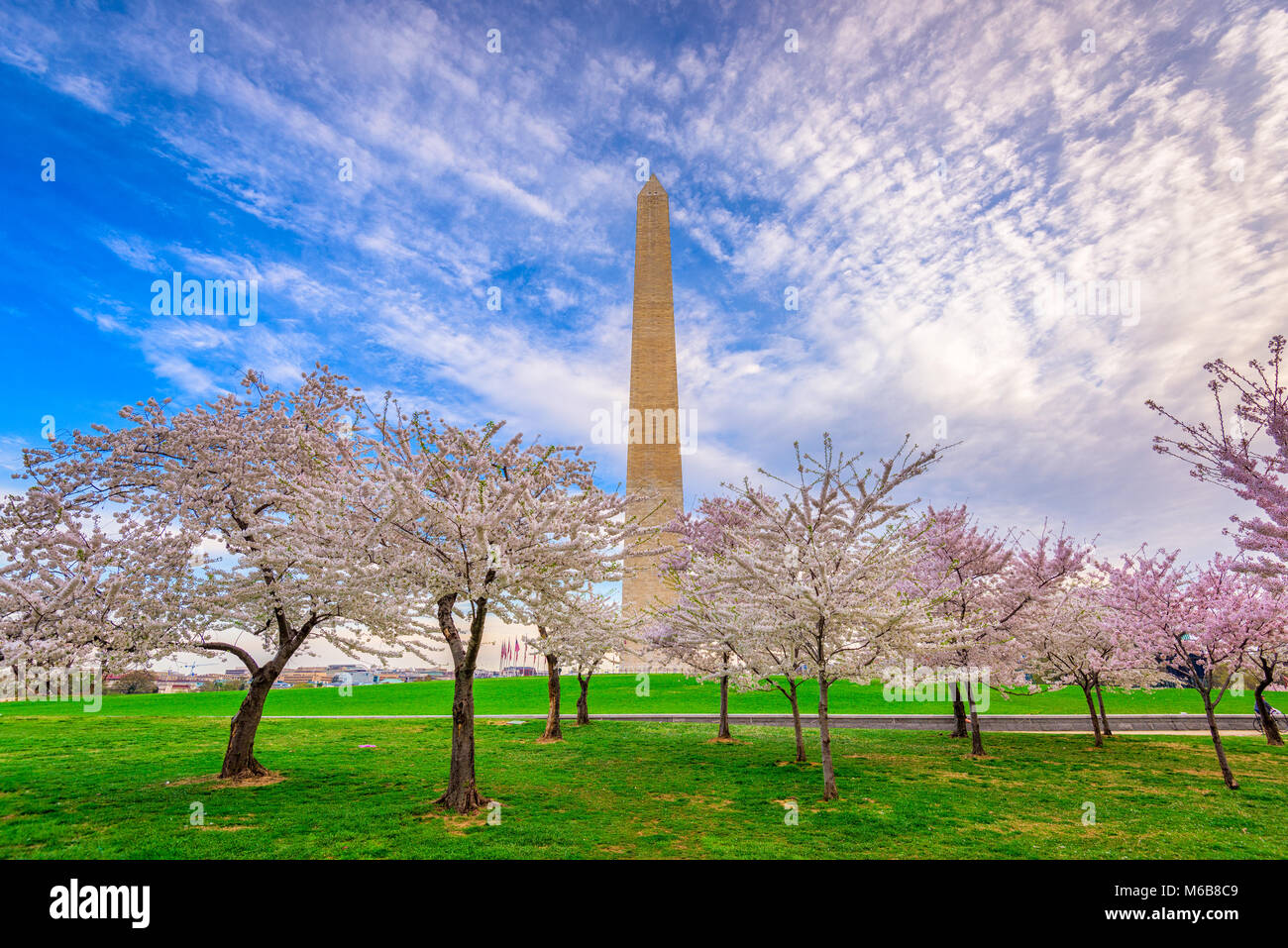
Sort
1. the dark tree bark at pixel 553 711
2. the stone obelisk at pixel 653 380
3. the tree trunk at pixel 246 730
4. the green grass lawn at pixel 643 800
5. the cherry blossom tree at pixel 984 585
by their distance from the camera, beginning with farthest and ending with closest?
the stone obelisk at pixel 653 380 < the dark tree bark at pixel 553 711 < the cherry blossom tree at pixel 984 585 < the tree trunk at pixel 246 730 < the green grass lawn at pixel 643 800

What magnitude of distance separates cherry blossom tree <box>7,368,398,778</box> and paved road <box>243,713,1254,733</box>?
1540cm

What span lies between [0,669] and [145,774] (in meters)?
5.36

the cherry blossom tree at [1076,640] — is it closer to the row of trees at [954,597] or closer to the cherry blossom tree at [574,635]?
the row of trees at [954,597]

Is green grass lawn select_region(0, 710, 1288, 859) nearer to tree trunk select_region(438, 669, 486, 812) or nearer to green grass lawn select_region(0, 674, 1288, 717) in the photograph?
tree trunk select_region(438, 669, 486, 812)

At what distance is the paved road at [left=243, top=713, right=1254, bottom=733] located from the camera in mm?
24406

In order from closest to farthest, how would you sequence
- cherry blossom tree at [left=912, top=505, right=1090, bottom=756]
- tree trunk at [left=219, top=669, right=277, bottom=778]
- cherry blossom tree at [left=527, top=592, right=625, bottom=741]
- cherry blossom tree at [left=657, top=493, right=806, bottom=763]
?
cherry blossom tree at [left=527, top=592, right=625, bottom=741], cherry blossom tree at [left=657, top=493, right=806, bottom=763], tree trunk at [left=219, top=669, right=277, bottom=778], cherry blossom tree at [left=912, top=505, right=1090, bottom=756]

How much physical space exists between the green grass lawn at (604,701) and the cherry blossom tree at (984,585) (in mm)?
11877

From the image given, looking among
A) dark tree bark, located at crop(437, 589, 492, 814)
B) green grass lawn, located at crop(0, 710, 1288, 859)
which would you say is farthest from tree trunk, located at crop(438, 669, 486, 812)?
green grass lawn, located at crop(0, 710, 1288, 859)

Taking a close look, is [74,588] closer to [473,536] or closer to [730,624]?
[473,536]

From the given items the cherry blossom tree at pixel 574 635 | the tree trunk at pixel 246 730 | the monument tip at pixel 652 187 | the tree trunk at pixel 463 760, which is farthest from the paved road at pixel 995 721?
the monument tip at pixel 652 187

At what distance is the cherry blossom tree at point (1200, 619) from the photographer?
13.1 metres

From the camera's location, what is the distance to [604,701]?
109 ft

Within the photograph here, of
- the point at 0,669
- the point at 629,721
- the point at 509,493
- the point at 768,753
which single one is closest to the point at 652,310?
the point at 629,721

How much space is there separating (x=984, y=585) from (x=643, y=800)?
11767 mm
